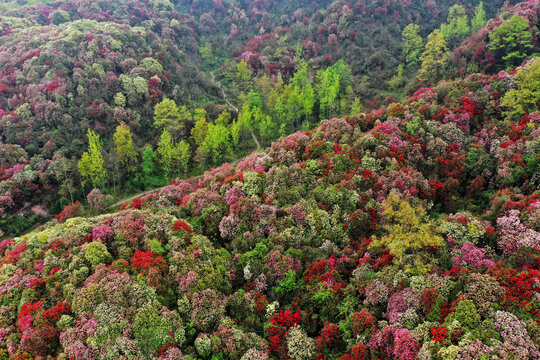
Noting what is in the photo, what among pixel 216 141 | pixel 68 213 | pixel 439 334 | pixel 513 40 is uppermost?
pixel 513 40

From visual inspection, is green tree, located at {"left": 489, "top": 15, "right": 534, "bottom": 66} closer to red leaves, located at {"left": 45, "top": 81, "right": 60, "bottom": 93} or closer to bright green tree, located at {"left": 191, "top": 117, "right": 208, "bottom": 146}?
bright green tree, located at {"left": 191, "top": 117, "right": 208, "bottom": 146}

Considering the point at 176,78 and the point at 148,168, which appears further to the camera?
the point at 176,78

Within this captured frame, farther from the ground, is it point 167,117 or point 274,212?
point 167,117

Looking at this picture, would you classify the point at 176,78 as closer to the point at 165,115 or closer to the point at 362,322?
the point at 165,115

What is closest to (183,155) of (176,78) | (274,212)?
(274,212)

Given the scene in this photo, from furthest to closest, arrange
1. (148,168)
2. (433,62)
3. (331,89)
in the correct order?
(433,62), (331,89), (148,168)

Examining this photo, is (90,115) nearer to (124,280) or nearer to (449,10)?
(124,280)

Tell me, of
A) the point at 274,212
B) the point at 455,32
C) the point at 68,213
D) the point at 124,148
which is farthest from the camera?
the point at 455,32
